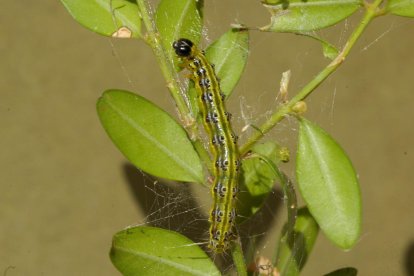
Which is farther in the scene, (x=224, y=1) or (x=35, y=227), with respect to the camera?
(x=224, y=1)

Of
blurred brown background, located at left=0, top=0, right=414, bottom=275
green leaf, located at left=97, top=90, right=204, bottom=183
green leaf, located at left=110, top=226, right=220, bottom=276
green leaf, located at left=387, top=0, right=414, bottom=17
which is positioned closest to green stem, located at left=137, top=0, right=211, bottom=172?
green leaf, located at left=97, top=90, right=204, bottom=183

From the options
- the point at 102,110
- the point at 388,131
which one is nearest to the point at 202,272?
the point at 102,110

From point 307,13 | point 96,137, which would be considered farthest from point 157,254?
point 96,137

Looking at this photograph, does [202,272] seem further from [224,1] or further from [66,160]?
[224,1]

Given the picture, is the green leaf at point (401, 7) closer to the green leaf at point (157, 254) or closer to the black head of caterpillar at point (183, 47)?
the black head of caterpillar at point (183, 47)

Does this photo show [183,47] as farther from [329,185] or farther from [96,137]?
[96,137]

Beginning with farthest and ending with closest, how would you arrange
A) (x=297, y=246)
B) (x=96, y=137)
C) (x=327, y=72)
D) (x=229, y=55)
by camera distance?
(x=96, y=137) → (x=297, y=246) → (x=229, y=55) → (x=327, y=72)
